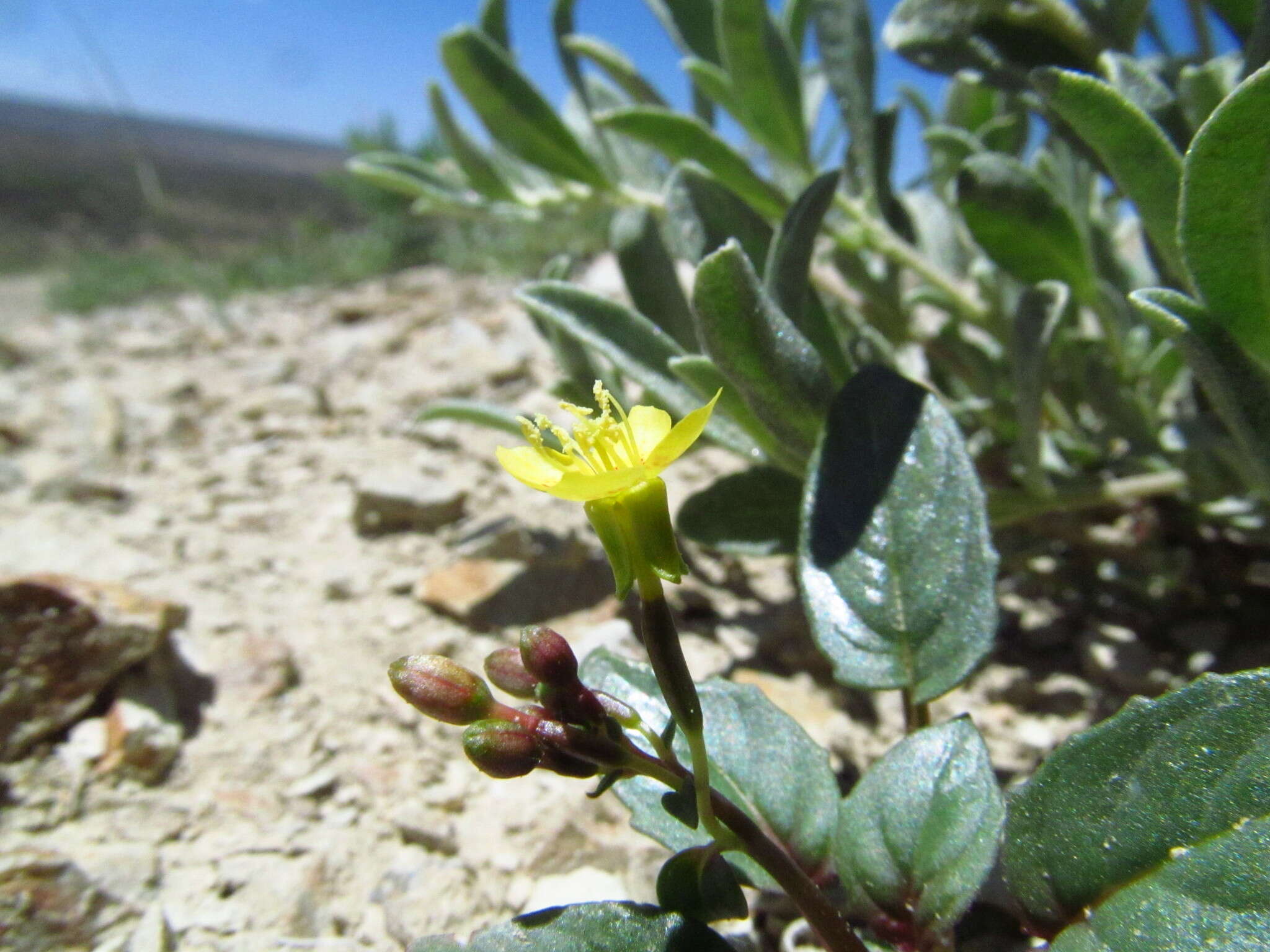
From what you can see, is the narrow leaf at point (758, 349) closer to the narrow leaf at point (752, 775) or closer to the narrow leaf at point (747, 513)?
the narrow leaf at point (747, 513)

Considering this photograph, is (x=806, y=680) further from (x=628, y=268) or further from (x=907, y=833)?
(x=628, y=268)

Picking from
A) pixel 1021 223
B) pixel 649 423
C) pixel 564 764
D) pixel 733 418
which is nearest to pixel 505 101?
pixel 733 418

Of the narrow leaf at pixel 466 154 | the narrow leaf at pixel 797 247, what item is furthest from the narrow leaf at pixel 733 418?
the narrow leaf at pixel 466 154

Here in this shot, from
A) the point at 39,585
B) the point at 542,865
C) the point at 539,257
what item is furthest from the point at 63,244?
the point at 542,865

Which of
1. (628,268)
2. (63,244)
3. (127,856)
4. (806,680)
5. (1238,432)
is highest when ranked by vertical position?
(63,244)

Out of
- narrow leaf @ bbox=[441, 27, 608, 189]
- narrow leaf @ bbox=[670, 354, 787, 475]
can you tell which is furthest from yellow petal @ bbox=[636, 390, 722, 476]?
narrow leaf @ bbox=[441, 27, 608, 189]

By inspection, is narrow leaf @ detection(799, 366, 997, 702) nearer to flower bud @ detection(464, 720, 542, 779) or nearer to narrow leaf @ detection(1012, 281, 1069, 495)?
narrow leaf @ detection(1012, 281, 1069, 495)

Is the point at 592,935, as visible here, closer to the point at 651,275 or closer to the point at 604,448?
the point at 604,448
